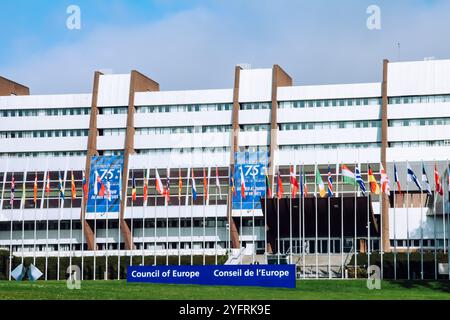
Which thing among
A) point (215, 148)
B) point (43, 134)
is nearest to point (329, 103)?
point (215, 148)

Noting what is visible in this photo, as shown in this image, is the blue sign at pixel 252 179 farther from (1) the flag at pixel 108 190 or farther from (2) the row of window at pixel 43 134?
(2) the row of window at pixel 43 134

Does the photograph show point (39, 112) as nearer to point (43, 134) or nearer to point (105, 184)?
point (43, 134)

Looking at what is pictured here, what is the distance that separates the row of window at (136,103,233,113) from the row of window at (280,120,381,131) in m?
7.10

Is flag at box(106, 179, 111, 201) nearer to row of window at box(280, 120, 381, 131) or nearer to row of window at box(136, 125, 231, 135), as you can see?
row of window at box(136, 125, 231, 135)

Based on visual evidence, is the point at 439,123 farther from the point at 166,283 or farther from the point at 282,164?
the point at 166,283

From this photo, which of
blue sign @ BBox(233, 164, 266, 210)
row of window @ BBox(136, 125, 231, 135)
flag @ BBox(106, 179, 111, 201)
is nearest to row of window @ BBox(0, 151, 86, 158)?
row of window @ BBox(136, 125, 231, 135)

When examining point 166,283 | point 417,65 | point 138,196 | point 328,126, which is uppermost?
point 417,65

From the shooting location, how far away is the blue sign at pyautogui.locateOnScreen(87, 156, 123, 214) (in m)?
95.8

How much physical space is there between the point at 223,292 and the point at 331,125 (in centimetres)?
5628

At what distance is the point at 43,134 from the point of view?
112 metres

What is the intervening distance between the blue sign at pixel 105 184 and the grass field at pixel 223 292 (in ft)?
103

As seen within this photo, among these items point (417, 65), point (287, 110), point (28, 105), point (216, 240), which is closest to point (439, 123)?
point (417, 65)

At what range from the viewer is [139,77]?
4358 inches

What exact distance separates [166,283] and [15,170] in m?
53.0
